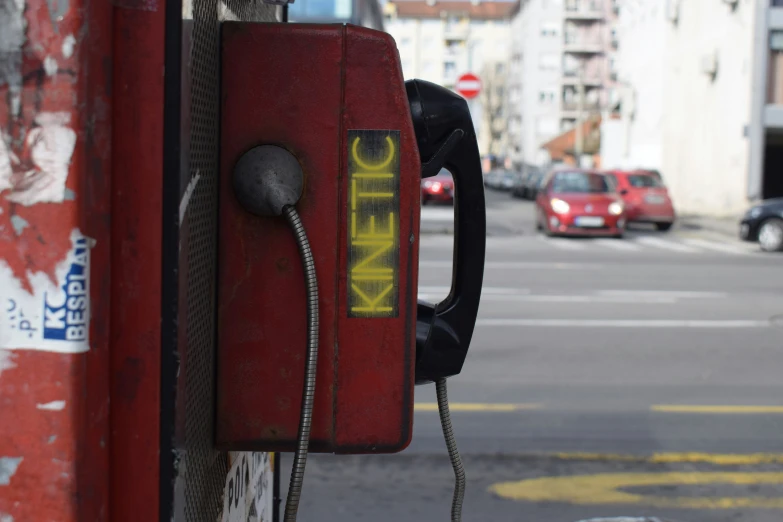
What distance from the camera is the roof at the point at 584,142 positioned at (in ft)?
197

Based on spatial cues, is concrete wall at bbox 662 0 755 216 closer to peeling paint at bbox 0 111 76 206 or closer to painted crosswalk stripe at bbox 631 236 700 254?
painted crosswalk stripe at bbox 631 236 700 254

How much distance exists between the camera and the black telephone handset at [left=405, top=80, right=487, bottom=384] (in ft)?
5.94

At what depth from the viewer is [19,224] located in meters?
1.31

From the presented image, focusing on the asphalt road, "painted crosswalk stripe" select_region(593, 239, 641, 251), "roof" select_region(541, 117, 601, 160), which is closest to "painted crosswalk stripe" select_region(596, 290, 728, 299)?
the asphalt road

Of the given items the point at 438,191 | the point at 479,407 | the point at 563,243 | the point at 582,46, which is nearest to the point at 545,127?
the point at 582,46

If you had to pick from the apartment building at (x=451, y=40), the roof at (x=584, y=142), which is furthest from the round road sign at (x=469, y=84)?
the apartment building at (x=451, y=40)

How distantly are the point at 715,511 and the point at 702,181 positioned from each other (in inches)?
1189

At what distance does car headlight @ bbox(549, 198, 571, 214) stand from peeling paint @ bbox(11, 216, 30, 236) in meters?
19.7

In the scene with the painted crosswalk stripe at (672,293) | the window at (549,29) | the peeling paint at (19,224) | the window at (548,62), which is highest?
the window at (549,29)

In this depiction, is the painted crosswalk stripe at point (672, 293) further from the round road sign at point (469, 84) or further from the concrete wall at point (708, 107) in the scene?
the concrete wall at point (708, 107)

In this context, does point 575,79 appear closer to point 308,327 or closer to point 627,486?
point 627,486

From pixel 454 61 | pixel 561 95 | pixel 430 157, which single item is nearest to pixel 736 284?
pixel 430 157

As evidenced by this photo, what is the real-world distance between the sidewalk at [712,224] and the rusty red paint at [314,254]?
22.9 m

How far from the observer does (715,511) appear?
4.52 meters
